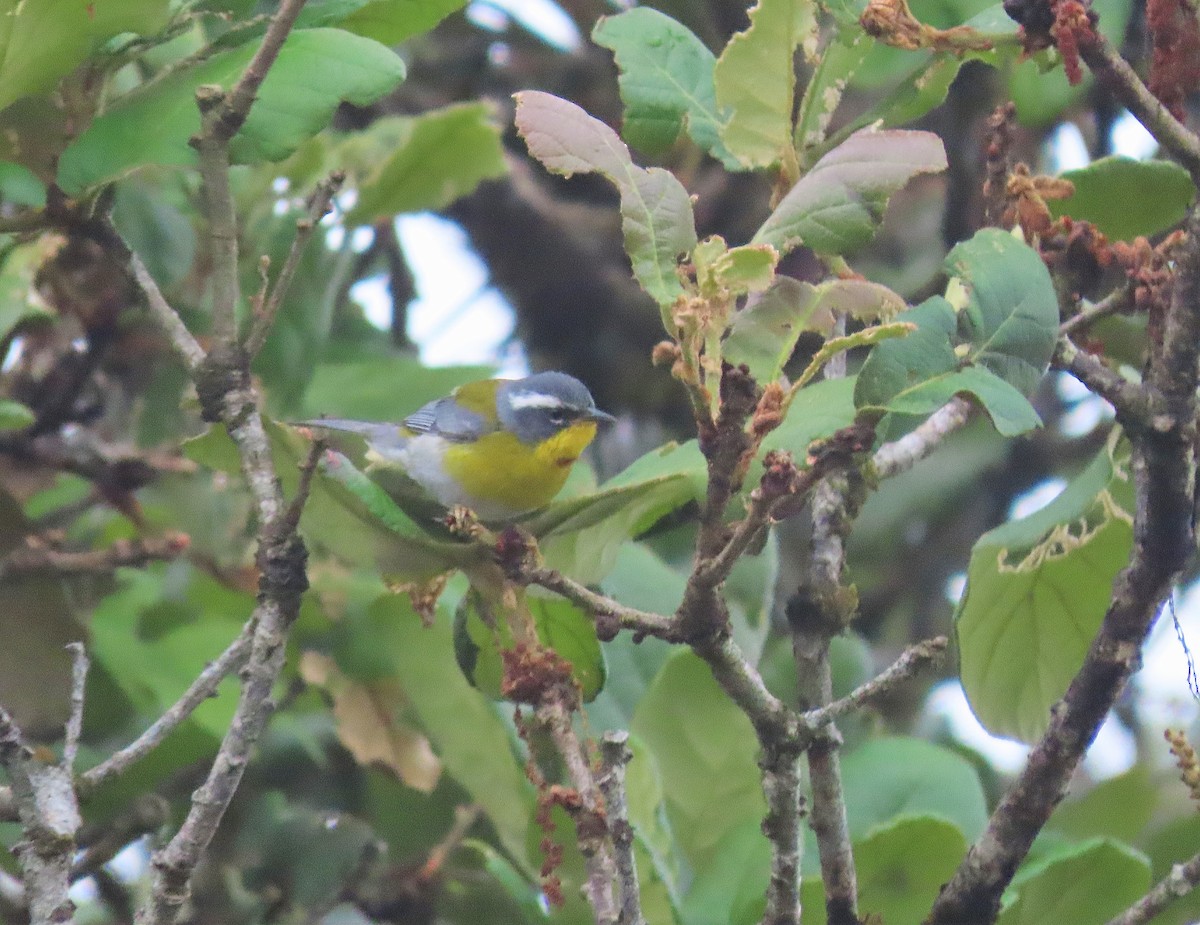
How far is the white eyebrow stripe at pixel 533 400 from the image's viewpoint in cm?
272

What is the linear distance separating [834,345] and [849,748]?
4.57ft

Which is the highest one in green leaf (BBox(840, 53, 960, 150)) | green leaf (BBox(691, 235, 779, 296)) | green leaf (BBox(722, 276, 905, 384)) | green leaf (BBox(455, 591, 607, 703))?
green leaf (BBox(840, 53, 960, 150))

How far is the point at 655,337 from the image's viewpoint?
4.05 m

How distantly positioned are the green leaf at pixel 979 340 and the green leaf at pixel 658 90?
0.36 meters

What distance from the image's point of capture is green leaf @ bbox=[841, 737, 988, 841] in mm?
2043

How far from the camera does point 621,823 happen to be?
1.23m

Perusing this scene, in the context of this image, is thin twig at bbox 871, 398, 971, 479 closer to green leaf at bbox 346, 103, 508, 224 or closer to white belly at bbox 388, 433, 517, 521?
white belly at bbox 388, 433, 517, 521

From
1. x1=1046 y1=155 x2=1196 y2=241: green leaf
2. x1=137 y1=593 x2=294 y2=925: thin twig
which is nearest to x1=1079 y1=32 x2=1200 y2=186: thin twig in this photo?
x1=1046 y1=155 x2=1196 y2=241: green leaf

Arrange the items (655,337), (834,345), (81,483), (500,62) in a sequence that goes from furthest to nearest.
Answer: (500,62) → (655,337) → (81,483) → (834,345)

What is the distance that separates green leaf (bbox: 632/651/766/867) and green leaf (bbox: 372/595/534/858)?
0.63ft

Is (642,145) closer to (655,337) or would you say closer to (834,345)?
(834,345)

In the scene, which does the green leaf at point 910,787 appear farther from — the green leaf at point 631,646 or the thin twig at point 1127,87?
the thin twig at point 1127,87

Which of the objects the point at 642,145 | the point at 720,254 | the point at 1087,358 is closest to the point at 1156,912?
the point at 1087,358

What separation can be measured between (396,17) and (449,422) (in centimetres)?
107
